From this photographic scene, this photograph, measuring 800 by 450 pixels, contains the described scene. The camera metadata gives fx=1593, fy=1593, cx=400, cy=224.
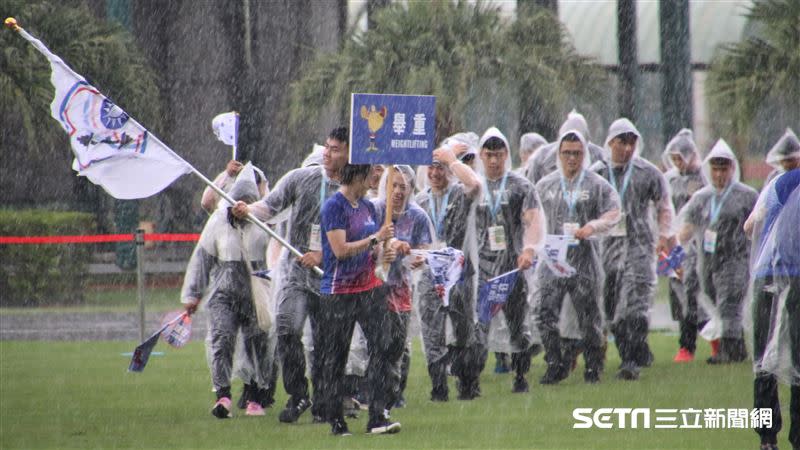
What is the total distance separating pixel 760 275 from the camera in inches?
349

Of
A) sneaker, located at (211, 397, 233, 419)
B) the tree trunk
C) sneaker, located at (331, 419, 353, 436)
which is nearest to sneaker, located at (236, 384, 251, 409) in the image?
sneaker, located at (211, 397, 233, 419)

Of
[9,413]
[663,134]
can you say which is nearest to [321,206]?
[9,413]

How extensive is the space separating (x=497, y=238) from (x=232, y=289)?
2300 millimetres

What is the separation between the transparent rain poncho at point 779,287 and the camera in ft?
28.6

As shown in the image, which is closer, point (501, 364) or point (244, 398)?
point (244, 398)

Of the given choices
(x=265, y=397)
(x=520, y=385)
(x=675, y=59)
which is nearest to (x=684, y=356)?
(x=520, y=385)

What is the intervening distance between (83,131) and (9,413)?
7.94 feet

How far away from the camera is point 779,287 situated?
877cm

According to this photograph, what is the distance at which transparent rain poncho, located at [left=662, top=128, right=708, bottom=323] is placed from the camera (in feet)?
48.8

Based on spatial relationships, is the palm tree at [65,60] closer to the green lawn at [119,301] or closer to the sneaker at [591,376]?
the green lawn at [119,301]

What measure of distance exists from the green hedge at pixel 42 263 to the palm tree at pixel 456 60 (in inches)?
176

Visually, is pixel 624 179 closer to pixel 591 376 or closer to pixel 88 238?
pixel 591 376

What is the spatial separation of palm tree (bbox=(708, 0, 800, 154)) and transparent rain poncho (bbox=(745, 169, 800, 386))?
46.0 feet

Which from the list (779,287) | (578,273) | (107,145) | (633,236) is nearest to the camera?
(779,287)
